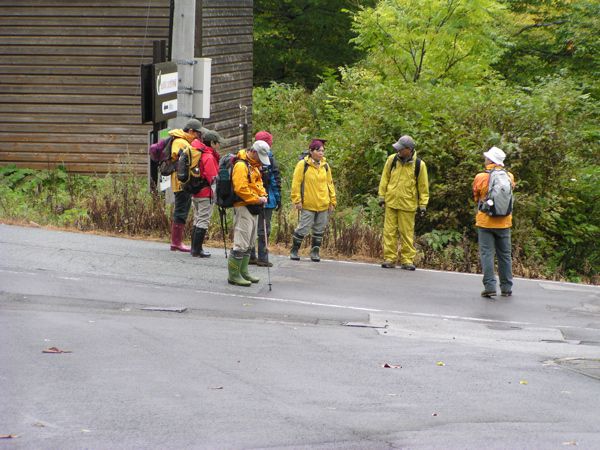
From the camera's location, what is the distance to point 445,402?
7.63 metres

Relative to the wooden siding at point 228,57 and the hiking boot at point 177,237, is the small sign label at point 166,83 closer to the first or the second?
the hiking boot at point 177,237

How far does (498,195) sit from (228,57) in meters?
12.5

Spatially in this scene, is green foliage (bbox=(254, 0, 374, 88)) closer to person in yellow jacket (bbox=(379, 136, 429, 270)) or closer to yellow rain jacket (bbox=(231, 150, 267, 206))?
person in yellow jacket (bbox=(379, 136, 429, 270))

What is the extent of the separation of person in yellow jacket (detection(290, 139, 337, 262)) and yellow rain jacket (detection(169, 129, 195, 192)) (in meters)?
1.56

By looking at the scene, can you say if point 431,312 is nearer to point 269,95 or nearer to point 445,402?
point 445,402

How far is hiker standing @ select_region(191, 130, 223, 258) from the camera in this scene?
43.3ft

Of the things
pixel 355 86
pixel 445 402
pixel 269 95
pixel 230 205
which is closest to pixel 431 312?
pixel 230 205

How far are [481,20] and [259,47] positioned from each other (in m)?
14.1

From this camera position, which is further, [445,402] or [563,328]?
[563,328]

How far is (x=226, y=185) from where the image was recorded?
38.3 ft

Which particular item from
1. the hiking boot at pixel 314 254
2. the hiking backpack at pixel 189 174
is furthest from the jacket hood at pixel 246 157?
the hiking boot at pixel 314 254

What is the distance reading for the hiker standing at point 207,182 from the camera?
13.2m

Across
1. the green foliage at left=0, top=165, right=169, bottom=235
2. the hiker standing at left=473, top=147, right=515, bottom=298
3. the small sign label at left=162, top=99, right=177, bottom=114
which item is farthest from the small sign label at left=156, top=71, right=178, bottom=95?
the hiker standing at left=473, top=147, right=515, bottom=298

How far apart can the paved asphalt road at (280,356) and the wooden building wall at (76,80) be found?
23.3 feet
